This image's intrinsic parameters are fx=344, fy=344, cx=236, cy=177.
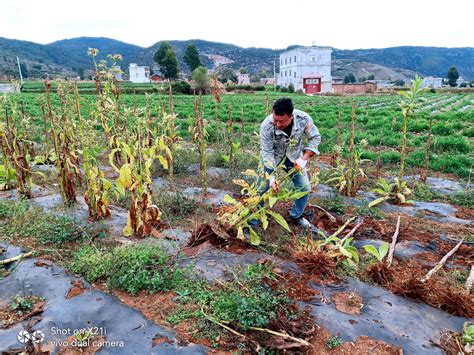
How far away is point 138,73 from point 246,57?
245 feet

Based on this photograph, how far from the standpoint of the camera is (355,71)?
114 m

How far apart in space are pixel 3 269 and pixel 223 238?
6.68 feet

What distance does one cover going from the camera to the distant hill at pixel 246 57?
107188mm

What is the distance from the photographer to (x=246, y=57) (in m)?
131

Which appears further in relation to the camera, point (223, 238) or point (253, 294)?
point (223, 238)

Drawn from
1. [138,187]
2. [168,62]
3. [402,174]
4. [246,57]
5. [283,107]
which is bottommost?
[402,174]

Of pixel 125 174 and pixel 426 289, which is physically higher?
pixel 125 174

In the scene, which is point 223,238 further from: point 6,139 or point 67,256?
point 6,139

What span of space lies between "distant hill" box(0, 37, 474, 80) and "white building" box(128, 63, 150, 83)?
29807 mm

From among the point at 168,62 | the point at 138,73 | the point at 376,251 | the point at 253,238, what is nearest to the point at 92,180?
the point at 253,238

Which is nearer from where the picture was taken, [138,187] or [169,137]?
[138,187]

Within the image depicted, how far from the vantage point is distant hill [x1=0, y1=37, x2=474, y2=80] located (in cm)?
10719

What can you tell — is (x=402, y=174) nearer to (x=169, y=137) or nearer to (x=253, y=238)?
(x=253, y=238)

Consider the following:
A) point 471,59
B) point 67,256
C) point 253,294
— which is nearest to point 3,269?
point 67,256
